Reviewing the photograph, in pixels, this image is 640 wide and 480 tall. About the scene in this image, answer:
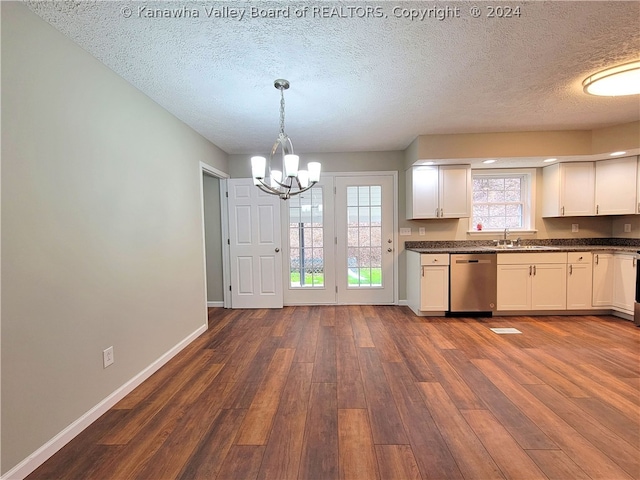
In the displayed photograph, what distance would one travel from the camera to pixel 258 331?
3.26m

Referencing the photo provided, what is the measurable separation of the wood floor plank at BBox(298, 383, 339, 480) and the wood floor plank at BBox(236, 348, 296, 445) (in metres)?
0.25

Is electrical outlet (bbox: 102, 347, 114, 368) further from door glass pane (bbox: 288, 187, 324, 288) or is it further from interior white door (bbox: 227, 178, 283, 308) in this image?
door glass pane (bbox: 288, 187, 324, 288)

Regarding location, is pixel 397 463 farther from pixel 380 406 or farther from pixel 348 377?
pixel 348 377

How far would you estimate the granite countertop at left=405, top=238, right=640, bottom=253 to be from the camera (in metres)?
3.54

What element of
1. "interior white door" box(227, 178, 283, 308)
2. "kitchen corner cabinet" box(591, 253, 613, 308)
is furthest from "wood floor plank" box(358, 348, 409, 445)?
"kitchen corner cabinet" box(591, 253, 613, 308)

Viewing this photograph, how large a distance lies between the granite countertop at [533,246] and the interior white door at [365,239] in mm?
440

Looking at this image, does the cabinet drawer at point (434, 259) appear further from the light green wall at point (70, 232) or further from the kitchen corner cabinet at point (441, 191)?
the light green wall at point (70, 232)

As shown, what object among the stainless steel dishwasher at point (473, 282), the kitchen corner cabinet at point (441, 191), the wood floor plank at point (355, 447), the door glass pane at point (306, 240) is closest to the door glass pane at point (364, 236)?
the door glass pane at point (306, 240)

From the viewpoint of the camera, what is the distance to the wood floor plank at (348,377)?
6.20 feet

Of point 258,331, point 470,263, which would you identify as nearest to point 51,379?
point 258,331

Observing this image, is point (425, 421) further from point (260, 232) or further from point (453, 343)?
point (260, 232)

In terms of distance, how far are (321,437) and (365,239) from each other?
9.82ft

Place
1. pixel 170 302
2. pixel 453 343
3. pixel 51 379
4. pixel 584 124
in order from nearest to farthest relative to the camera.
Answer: pixel 51 379 → pixel 170 302 → pixel 453 343 → pixel 584 124

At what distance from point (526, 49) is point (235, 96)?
2177 millimetres
